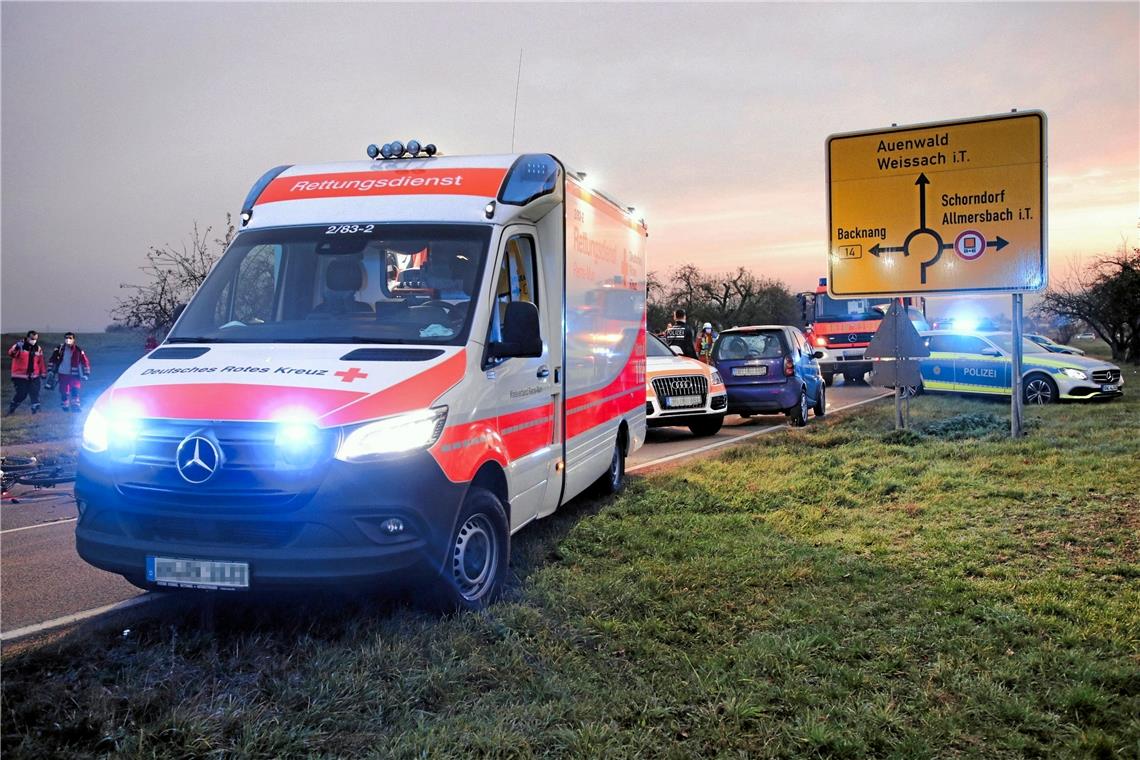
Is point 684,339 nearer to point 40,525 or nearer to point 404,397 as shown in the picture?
point 40,525

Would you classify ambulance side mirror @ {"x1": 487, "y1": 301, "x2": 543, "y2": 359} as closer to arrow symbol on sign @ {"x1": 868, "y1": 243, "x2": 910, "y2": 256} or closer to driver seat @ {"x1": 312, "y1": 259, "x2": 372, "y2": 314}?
driver seat @ {"x1": 312, "y1": 259, "x2": 372, "y2": 314}

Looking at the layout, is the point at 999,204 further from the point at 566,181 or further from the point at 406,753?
the point at 406,753

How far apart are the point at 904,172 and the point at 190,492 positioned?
1087 centimetres

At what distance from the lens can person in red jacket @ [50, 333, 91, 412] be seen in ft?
65.6

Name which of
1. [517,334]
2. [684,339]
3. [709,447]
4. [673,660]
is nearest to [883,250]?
[709,447]

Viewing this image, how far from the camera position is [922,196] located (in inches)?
481

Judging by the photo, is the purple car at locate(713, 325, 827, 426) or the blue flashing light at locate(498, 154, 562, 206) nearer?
the blue flashing light at locate(498, 154, 562, 206)

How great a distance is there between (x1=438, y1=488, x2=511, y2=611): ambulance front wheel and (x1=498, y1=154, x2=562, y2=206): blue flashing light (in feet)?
6.09

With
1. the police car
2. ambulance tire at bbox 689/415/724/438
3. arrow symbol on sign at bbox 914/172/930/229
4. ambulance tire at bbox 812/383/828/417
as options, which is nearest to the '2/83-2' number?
ambulance tire at bbox 689/415/724/438

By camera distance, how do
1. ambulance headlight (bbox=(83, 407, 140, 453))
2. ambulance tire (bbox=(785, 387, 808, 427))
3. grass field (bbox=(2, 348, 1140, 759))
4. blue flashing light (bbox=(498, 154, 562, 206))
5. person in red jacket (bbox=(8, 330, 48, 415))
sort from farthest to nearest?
person in red jacket (bbox=(8, 330, 48, 415))
ambulance tire (bbox=(785, 387, 808, 427))
blue flashing light (bbox=(498, 154, 562, 206))
ambulance headlight (bbox=(83, 407, 140, 453))
grass field (bbox=(2, 348, 1140, 759))

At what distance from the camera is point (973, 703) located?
371cm

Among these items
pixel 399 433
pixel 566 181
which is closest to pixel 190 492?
pixel 399 433

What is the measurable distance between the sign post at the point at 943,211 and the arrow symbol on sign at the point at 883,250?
14 millimetres

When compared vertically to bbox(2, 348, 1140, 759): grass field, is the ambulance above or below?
above
